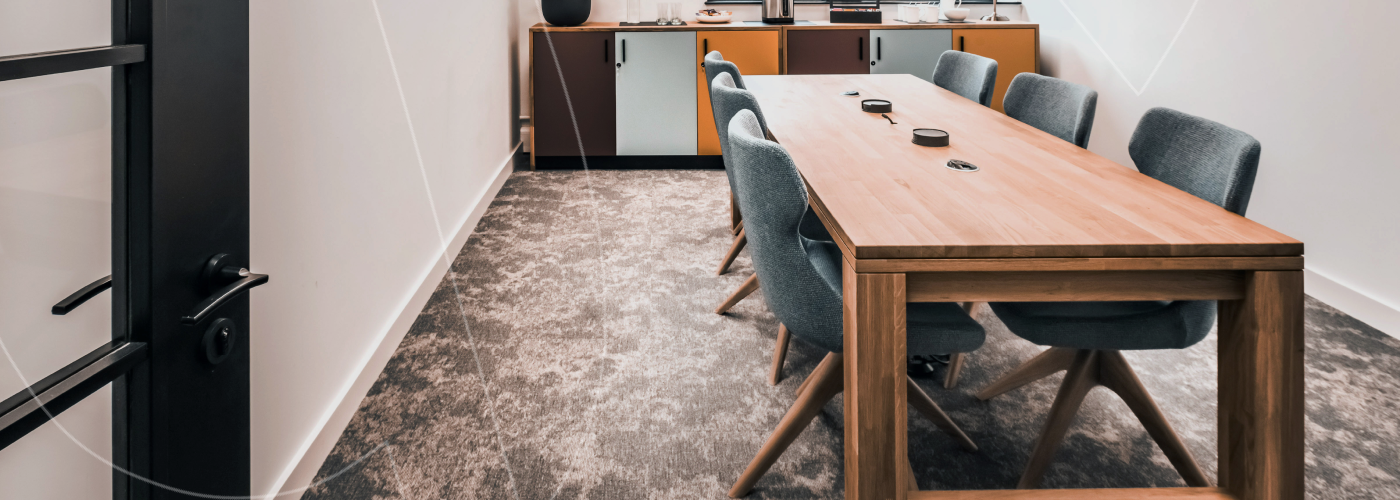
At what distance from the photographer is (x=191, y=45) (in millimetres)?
802

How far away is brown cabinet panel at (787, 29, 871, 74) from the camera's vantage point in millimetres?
4930

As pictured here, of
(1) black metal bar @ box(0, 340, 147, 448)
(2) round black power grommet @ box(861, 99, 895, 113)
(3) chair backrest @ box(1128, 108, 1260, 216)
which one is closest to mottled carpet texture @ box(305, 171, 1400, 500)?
(3) chair backrest @ box(1128, 108, 1260, 216)

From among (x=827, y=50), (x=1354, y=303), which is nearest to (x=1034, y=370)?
(x=1354, y=303)

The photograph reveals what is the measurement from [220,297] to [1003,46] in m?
4.90

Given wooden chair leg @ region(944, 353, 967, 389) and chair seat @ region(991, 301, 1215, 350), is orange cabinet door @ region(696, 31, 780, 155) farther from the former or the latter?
chair seat @ region(991, 301, 1215, 350)

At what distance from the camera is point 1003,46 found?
497 cm

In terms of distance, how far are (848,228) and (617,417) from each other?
35.3 inches

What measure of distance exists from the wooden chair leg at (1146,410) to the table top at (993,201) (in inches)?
15.7

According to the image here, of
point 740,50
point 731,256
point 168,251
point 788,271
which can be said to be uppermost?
point 740,50

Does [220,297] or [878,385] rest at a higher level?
[220,297]

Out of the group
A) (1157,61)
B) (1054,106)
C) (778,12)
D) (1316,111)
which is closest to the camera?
(1054,106)

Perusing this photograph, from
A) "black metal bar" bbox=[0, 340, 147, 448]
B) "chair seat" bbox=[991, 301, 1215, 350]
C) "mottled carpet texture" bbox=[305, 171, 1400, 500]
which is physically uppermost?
"black metal bar" bbox=[0, 340, 147, 448]

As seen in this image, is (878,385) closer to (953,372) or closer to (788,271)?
(788,271)

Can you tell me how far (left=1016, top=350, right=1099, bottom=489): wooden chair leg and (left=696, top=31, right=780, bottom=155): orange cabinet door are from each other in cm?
343
